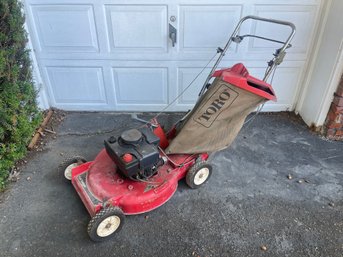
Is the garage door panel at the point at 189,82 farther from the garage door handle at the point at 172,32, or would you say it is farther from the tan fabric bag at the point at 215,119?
the tan fabric bag at the point at 215,119

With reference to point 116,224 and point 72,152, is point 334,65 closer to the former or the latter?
point 116,224

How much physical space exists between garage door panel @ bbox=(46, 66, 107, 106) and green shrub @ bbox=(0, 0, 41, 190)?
1.30 feet

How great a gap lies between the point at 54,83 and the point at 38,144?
70cm

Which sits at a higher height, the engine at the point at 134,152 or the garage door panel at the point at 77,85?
the engine at the point at 134,152

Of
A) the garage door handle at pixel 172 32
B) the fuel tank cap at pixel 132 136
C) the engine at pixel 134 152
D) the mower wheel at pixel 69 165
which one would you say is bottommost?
the mower wheel at pixel 69 165

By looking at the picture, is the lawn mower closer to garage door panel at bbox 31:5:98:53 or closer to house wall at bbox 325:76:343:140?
house wall at bbox 325:76:343:140

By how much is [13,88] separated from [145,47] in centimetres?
122

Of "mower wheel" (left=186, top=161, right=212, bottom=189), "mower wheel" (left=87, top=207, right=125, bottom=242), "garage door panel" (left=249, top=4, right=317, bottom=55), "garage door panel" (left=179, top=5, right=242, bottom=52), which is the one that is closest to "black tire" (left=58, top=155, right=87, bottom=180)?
"mower wheel" (left=87, top=207, right=125, bottom=242)

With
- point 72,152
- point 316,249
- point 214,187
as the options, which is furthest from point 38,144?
point 316,249

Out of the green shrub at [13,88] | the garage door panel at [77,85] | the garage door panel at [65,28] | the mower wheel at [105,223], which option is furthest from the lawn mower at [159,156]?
the garage door panel at [65,28]

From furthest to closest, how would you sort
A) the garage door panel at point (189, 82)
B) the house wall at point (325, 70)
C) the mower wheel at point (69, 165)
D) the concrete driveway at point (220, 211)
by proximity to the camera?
the garage door panel at point (189, 82)
the house wall at point (325, 70)
the mower wheel at point (69, 165)
the concrete driveway at point (220, 211)

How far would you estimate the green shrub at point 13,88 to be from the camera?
2.21m

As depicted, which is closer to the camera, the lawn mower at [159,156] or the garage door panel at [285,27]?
the lawn mower at [159,156]

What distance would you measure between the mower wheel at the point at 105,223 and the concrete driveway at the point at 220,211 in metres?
0.07
